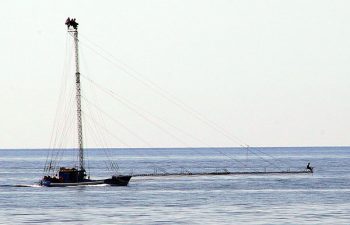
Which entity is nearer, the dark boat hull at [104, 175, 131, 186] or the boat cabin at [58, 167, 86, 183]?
the boat cabin at [58, 167, 86, 183]

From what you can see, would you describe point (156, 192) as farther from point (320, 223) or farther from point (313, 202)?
point (320, 223)

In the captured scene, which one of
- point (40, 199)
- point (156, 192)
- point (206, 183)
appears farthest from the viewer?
point (206, 183)

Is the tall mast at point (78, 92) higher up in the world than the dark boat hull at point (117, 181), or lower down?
higher up

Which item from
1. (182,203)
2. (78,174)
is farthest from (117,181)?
(182,203)

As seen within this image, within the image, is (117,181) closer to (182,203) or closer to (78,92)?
(78,92)

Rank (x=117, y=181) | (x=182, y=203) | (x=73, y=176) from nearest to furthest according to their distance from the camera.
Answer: (x=182, y=203)
(x=73, y=176)
(x=117, y=181)

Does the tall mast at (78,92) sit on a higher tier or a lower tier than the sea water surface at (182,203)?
higher

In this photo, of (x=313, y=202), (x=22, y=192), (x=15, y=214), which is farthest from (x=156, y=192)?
(x=15, y=214)

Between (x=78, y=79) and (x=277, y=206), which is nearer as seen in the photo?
(x=277, y=206)

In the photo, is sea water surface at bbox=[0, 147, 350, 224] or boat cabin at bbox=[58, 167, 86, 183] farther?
boat cabin at bbox=[58, 167, 86, 183]

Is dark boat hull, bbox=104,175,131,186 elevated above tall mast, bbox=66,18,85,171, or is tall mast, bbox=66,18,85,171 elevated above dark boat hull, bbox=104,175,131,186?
tall mast, bbox=66,18,85,171

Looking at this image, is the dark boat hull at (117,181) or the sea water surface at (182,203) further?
the dark boat hull at (117,181)

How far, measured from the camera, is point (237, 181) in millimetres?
193250

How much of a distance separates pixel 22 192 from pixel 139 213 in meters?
50.3
